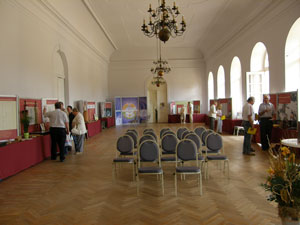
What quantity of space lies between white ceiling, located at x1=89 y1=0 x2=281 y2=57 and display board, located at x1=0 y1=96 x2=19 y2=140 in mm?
7083

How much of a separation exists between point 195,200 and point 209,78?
1884 cm

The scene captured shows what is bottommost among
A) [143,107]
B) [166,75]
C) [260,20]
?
[143,107]

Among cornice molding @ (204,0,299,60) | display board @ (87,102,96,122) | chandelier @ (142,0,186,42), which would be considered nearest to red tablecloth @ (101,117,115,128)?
display board @ (87,102,96,122)

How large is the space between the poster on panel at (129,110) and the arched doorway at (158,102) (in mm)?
1809

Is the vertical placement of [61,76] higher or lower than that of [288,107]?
higher

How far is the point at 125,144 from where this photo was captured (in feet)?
18.6

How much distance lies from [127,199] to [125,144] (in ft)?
5.28

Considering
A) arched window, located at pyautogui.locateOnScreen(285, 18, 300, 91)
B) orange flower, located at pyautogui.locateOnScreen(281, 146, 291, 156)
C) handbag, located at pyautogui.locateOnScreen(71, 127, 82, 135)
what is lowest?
handbag, located at pyautogui.locateOnScreen(71, 127, 82, 135)

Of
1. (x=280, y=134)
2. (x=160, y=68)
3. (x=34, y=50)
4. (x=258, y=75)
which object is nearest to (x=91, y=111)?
(x=160, y=68)

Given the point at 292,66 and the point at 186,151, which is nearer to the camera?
Result: the point at 186,151

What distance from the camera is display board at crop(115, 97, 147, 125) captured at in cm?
2162

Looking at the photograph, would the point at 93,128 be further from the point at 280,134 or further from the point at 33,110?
the point at 280,134

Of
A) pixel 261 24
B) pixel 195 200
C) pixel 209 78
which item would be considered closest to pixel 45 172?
pixel 195 200

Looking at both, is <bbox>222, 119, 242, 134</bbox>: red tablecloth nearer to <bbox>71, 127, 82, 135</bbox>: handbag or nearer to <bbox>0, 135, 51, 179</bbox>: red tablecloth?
<bbox>71, 127, 82, 135</bbox>: handbag
